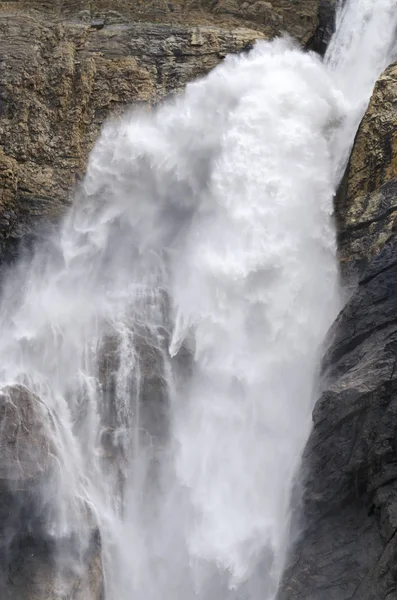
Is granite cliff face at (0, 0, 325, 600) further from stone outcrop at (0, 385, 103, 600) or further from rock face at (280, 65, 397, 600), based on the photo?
rock face at (280, 65, 397, 600)

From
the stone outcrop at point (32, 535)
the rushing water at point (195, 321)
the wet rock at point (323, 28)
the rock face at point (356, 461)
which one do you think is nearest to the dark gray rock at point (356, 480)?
the rock face at point (356, 461)

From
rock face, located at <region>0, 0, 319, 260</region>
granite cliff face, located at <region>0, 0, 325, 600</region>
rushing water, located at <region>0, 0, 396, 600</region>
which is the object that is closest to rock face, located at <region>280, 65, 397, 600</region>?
rushing water, located at <region>0, 0, 396, 600</region>

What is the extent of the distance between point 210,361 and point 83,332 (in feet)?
11.6

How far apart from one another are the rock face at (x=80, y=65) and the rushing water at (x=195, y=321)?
82cm

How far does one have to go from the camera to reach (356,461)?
46.3 feet

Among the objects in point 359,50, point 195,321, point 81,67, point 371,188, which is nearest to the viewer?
point 371,188

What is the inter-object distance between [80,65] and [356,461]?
1682cm

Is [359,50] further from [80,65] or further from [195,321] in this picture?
[195,321]

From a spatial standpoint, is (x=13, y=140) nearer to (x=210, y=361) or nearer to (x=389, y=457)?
(x=210, y=361)

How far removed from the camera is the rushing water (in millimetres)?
16359

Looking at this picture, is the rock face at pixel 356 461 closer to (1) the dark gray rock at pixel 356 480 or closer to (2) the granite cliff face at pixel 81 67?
(1) the dark gray rock at pixel 356 480

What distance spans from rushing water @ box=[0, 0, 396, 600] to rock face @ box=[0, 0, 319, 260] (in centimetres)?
82

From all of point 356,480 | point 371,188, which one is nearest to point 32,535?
point 356,480

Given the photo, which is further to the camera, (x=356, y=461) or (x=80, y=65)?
(x=80, y=65)
